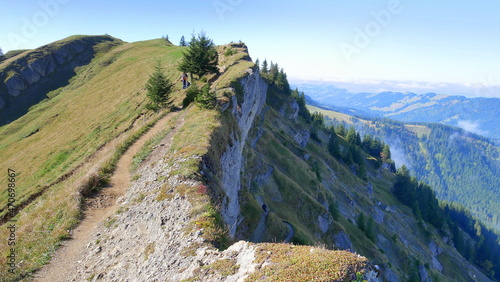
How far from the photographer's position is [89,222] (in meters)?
18.4

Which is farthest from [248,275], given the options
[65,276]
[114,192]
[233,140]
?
[233,140]

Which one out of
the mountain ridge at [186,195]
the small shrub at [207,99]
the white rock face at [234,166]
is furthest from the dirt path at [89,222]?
the white rock face at [234,166]

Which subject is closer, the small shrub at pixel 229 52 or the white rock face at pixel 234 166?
the white rock face at pixel 234 166

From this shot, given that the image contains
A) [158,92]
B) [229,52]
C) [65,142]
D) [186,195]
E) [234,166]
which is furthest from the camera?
[229,52]

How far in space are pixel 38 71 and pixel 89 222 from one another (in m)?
117

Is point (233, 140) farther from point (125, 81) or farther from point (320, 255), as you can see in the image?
point (125, 81)

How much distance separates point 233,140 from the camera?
29484 mm

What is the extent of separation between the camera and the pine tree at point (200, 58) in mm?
43719

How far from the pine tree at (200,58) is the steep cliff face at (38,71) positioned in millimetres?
78289

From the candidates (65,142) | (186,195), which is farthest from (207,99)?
(65,142)

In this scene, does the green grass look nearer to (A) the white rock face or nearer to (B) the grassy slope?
(A) the white rock face

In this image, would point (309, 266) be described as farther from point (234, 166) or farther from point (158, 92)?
point (158, 92)

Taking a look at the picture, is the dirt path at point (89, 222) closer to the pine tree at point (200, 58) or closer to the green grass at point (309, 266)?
the green grass at point (309, 266)

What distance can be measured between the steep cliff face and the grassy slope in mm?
9353
